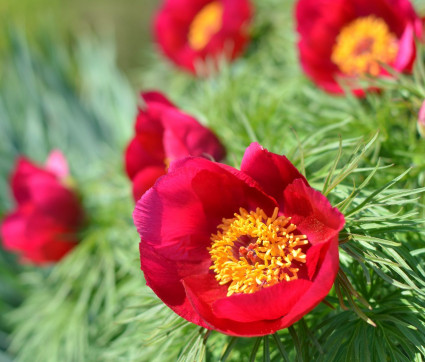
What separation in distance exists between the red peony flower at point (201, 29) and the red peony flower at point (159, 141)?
342 millimetres

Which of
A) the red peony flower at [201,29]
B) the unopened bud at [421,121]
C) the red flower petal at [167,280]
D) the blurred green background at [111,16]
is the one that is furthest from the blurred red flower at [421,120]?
the blurred green background at [111,16]

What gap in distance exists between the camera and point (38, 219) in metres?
0.80

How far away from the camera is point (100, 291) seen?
0.78 meters

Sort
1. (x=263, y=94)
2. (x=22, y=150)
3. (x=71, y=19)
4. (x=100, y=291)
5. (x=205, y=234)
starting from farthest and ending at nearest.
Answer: (x=71, y=19)
(x=22, y=150)
(x=263, y=94)
(x=100, y=291)
(x=205, y=234)

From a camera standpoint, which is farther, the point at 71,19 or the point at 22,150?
the point at 71,19

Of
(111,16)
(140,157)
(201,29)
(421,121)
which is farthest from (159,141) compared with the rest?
(111,16)

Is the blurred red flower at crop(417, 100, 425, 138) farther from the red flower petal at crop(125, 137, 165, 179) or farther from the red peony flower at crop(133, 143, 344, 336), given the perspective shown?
the red flower petal at crop(125, 137, 165, 179)

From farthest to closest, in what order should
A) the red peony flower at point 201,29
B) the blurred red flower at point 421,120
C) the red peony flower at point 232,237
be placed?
1. the red peony flower at point 201,29
2. the blurred red flower at point 421,120
3. the red peony flower at point 232,237

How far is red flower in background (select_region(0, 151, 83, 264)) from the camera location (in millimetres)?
799

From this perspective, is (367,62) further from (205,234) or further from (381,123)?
(205,234)

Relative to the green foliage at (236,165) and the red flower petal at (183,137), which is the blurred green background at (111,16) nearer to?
the green foliage at (236,165)

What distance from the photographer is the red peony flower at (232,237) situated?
41cm

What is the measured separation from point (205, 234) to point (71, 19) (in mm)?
1934

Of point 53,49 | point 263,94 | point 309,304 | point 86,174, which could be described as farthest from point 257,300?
point 53,49
